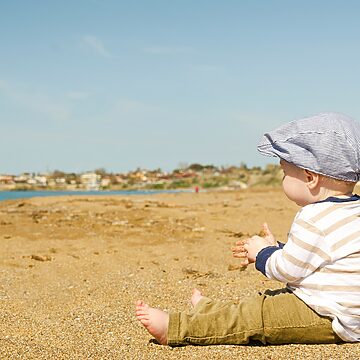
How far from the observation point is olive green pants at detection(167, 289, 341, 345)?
2084mm

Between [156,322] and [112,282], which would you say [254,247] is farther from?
[112,282]

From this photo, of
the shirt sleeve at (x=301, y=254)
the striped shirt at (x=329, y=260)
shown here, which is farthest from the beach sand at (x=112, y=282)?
the shirt sleeve at (x=301, y=254)

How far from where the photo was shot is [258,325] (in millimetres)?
2125

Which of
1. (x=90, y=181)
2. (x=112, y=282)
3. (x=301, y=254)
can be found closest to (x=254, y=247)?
(x=301, y=254)

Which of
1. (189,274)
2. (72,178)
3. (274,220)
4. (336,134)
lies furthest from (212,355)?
(72,178)

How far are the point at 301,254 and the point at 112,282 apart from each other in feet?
5.46

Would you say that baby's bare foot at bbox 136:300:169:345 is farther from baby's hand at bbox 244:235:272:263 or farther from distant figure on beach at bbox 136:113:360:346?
baby's hand at bbox 244:235:272:263

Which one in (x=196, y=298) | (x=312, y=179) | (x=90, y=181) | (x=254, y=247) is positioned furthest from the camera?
(x=90, y=181)

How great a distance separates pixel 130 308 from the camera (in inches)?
108

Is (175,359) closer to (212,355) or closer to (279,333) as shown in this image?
(212,355)

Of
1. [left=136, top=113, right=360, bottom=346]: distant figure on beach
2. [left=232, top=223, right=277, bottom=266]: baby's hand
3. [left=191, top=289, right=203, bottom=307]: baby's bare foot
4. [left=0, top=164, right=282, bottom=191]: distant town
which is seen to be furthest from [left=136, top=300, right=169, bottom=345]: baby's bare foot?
[left=0, top=164, right=282, bottom=191]: distant town

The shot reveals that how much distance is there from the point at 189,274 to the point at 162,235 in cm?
208

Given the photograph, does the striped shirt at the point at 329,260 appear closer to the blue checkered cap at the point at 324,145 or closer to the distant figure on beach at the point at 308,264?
the distant figure on beach at the point at 308,264

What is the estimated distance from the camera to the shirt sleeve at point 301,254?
1.99 metres
